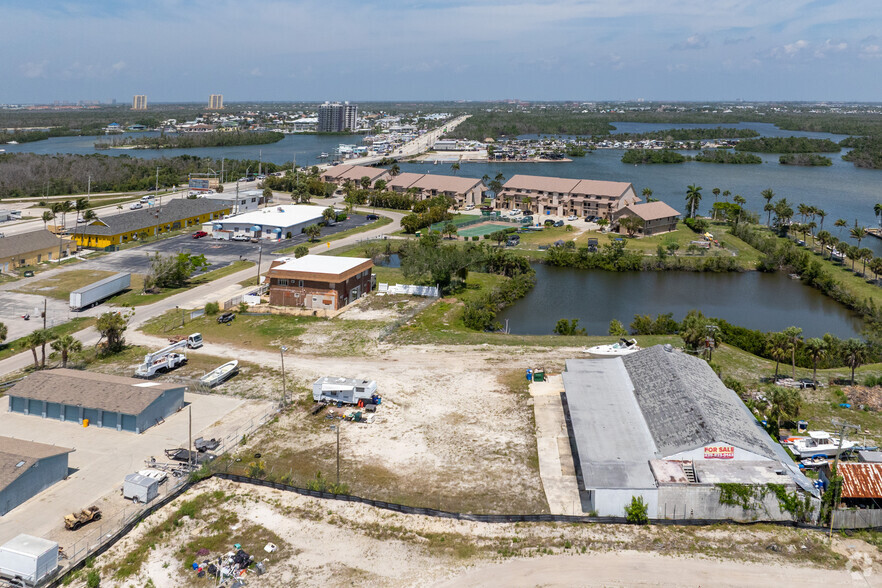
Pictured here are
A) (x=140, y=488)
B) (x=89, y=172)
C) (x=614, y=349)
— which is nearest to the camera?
(x=140, y=488)

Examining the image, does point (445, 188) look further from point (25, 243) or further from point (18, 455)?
point (18, 455)

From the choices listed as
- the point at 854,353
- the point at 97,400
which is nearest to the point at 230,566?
the point at 97,400

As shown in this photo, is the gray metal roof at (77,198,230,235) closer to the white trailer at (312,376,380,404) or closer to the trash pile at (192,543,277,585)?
the white trailer at (312,376,380,404)

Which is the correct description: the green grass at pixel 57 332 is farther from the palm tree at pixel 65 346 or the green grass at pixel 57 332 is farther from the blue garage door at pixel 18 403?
the blue garage door at pixel 18 403

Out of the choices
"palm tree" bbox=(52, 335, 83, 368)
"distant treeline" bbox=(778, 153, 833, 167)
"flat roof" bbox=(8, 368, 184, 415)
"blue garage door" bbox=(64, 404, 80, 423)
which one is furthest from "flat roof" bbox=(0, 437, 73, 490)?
"distant treeline" bbox=(778, 153, 833, 167)

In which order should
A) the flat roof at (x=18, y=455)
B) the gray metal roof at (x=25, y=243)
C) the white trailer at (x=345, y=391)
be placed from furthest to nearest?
the gray metal roof at (x=25, y=243), the white trailer at (x=345, y=391), the flat roof at (x=18, y=455)

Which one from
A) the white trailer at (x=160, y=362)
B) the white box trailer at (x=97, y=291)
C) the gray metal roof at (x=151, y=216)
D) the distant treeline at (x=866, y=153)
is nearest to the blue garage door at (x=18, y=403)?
the white trailer at (x=160, y=362)
